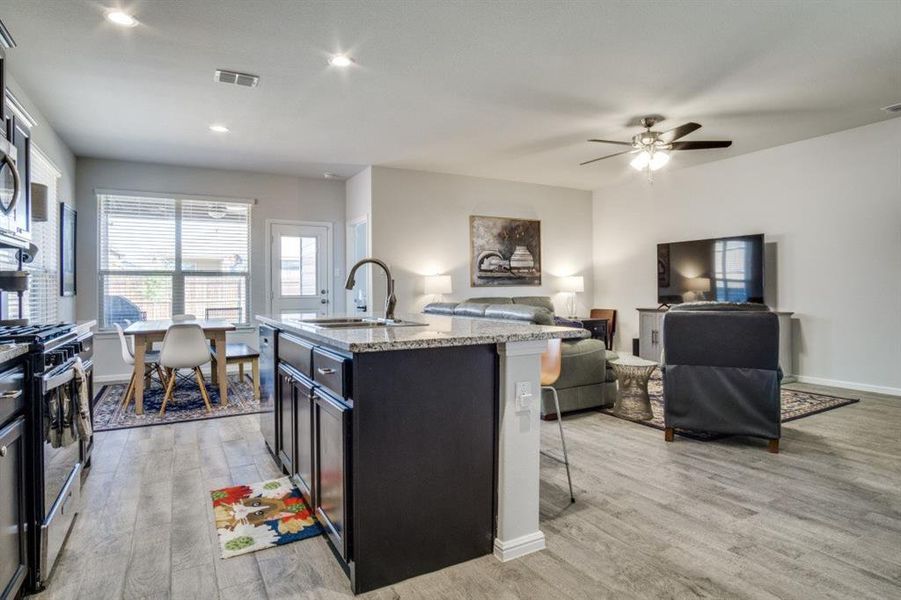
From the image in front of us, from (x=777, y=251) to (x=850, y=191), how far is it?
35.4 inches

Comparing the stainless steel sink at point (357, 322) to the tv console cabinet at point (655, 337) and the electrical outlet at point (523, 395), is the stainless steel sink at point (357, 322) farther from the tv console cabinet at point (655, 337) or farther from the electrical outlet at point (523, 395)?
the tv console cabinet at point (655, 337)

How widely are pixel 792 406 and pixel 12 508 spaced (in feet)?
17.4

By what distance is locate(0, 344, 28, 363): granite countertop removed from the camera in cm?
149

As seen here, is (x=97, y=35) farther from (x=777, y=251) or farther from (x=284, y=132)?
(x=777, y=251)

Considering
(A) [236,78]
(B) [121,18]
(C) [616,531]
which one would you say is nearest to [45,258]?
(A) [236,78]

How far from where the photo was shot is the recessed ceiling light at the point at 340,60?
11.1 feet

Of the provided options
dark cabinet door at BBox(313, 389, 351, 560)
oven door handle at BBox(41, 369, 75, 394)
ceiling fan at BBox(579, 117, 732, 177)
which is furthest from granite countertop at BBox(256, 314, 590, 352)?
ceiling fan at BBox(579, 117, 732, 177)

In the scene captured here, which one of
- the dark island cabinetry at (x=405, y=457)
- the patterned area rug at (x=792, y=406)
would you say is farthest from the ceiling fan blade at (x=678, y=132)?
the dark island cabinetry at (x=405, y=457)

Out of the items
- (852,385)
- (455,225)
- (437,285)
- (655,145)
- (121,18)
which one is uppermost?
(121,18)

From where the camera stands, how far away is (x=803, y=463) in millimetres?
3059

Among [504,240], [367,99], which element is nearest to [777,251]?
[504,240]

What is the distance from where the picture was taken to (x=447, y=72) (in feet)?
12.0

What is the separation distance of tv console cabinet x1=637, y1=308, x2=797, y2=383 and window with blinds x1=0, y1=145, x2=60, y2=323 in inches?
240

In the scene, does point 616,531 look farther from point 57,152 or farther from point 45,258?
point 57,152
